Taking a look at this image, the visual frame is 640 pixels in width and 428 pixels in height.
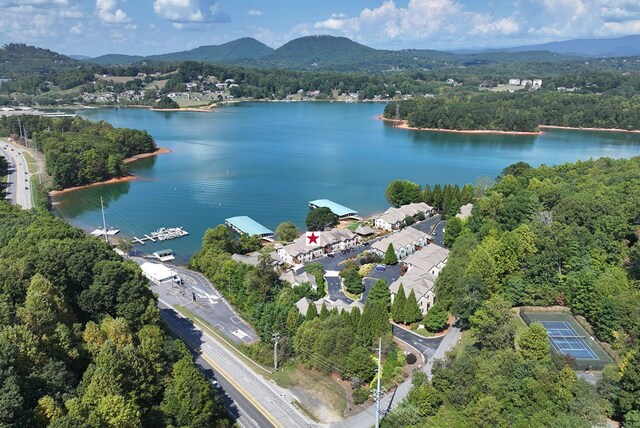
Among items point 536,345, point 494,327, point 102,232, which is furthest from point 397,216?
point 102,232

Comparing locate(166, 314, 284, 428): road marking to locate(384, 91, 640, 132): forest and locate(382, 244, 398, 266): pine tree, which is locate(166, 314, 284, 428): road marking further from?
locate(384, 91, 640, 132): forest

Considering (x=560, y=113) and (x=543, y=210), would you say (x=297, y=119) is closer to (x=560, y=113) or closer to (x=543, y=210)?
(x=560, y=113)

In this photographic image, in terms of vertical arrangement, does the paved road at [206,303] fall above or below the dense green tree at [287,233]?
below

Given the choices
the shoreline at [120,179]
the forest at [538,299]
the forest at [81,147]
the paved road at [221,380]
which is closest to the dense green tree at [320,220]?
the forest at [538,299]

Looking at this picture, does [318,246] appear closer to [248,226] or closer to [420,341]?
[248,226]

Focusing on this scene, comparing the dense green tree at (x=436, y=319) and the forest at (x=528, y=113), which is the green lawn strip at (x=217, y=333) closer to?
the dense green tree at (x=436, y=319)

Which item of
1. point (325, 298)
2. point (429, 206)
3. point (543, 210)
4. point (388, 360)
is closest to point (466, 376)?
point (388, 360)
